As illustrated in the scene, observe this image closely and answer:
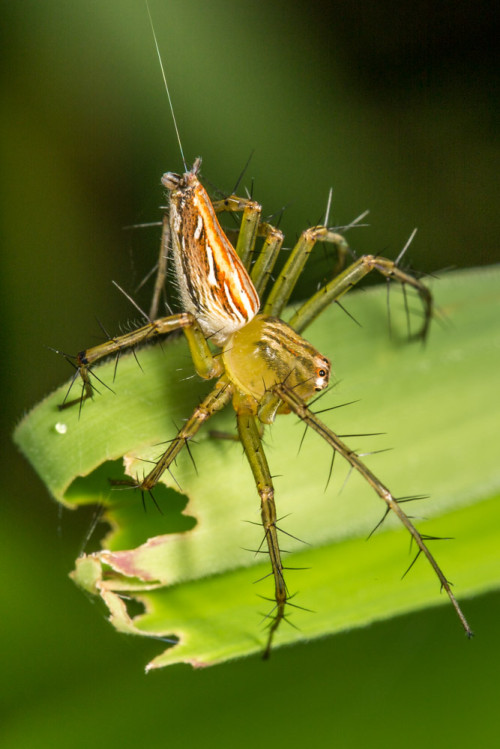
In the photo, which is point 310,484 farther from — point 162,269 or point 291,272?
point 162,269

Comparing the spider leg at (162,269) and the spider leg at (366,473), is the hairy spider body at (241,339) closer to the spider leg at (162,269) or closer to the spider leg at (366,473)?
the spider leg at (366,473)

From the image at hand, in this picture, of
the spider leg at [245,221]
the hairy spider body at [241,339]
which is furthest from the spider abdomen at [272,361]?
the spider leg at [245,221]

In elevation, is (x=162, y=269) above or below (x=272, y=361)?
above

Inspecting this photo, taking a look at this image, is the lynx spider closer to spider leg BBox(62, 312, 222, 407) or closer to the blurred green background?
spider leg BBox(62, 312, 222, 407)

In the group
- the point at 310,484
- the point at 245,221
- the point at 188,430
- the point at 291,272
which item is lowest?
the point at 310,484

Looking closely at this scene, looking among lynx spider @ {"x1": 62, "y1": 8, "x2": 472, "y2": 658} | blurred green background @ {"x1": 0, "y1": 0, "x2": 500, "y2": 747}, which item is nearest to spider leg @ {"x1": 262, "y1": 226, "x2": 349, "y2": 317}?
lynx spider @ {"x1": 62, "y1": 8, "x2": 472, "y2": 658}

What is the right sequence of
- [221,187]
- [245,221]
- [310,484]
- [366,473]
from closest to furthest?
[366,473] → [310,484] → [245,221] → [221,187]

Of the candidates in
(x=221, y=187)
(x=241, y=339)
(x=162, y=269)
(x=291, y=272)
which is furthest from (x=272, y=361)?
(x=221, y=187)
